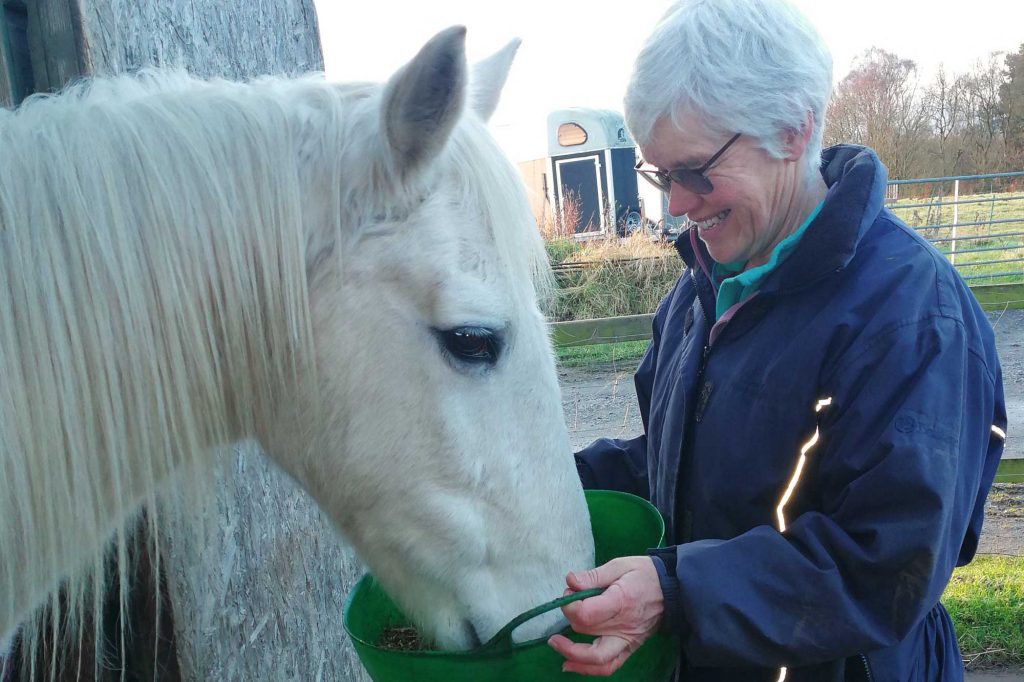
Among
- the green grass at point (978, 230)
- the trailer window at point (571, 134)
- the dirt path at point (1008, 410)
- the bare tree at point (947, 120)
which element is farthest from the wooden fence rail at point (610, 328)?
the bare tree at point (947, 120)

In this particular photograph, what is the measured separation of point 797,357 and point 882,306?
6.9 inches

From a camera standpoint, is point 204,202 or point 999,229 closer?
point 204,202

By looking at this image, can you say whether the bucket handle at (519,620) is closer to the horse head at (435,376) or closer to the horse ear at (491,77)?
the horse head at (435,376)

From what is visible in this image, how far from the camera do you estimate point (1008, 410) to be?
261 inches

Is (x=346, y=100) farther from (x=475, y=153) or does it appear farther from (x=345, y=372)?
(x=345, y=372)

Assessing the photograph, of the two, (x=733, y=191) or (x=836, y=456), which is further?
(x=733, y=191)

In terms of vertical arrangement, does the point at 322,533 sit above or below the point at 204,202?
below

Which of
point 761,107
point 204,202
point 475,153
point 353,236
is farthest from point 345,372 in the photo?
point 761,107

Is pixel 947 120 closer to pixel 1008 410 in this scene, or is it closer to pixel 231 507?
pixel 1008 410

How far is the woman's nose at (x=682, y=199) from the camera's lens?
5.19 feet

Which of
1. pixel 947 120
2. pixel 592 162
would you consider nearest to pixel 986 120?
pixel 947 120

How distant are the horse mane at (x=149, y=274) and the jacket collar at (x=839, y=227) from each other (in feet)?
1.73

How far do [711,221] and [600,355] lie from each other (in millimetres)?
7954

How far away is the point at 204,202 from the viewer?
4.11 feet
